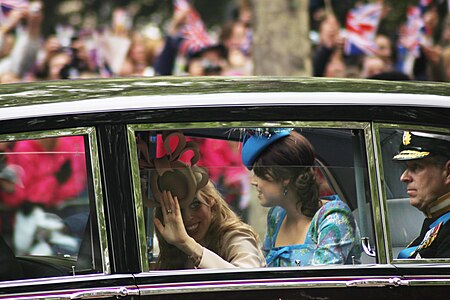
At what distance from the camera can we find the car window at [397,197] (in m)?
3.71

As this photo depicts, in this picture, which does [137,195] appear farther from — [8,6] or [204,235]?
[8,6]

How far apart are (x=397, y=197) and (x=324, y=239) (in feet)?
1.04

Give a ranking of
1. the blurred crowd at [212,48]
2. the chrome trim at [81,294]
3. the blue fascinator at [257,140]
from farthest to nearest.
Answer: the blurred crowd at [212,48] < the blue fascinator at [257,140] < the chrome trim at [81,294]

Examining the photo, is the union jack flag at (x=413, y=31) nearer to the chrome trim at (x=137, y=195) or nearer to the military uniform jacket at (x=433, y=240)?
the military uniform jacket at (x=433, y=240)

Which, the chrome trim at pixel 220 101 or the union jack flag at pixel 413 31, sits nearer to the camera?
the chrome trim at pixel 220 101

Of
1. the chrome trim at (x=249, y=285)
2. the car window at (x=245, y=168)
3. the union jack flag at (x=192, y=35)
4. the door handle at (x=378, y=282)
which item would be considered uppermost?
the union jack flag at (x=192, y=35)

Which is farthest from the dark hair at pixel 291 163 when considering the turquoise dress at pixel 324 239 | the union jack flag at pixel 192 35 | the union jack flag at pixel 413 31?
the union jack flag at pixel 192 35

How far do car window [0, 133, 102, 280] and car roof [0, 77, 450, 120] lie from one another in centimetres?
14

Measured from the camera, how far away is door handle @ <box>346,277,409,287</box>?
3611 millimetres

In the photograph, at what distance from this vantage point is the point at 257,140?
11.9 feet

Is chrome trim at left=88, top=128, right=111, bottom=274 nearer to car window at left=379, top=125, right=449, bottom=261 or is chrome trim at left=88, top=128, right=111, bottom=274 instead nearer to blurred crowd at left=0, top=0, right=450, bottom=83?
car window at left=379, top=125, right=449, bottom=261

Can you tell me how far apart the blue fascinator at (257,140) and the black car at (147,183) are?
0.03 meters

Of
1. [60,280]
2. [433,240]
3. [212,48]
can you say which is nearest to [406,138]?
[433,240]

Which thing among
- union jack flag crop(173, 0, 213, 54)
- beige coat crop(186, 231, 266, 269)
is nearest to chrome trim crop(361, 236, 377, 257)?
beige coat crop(186, 231, 266, 269)
